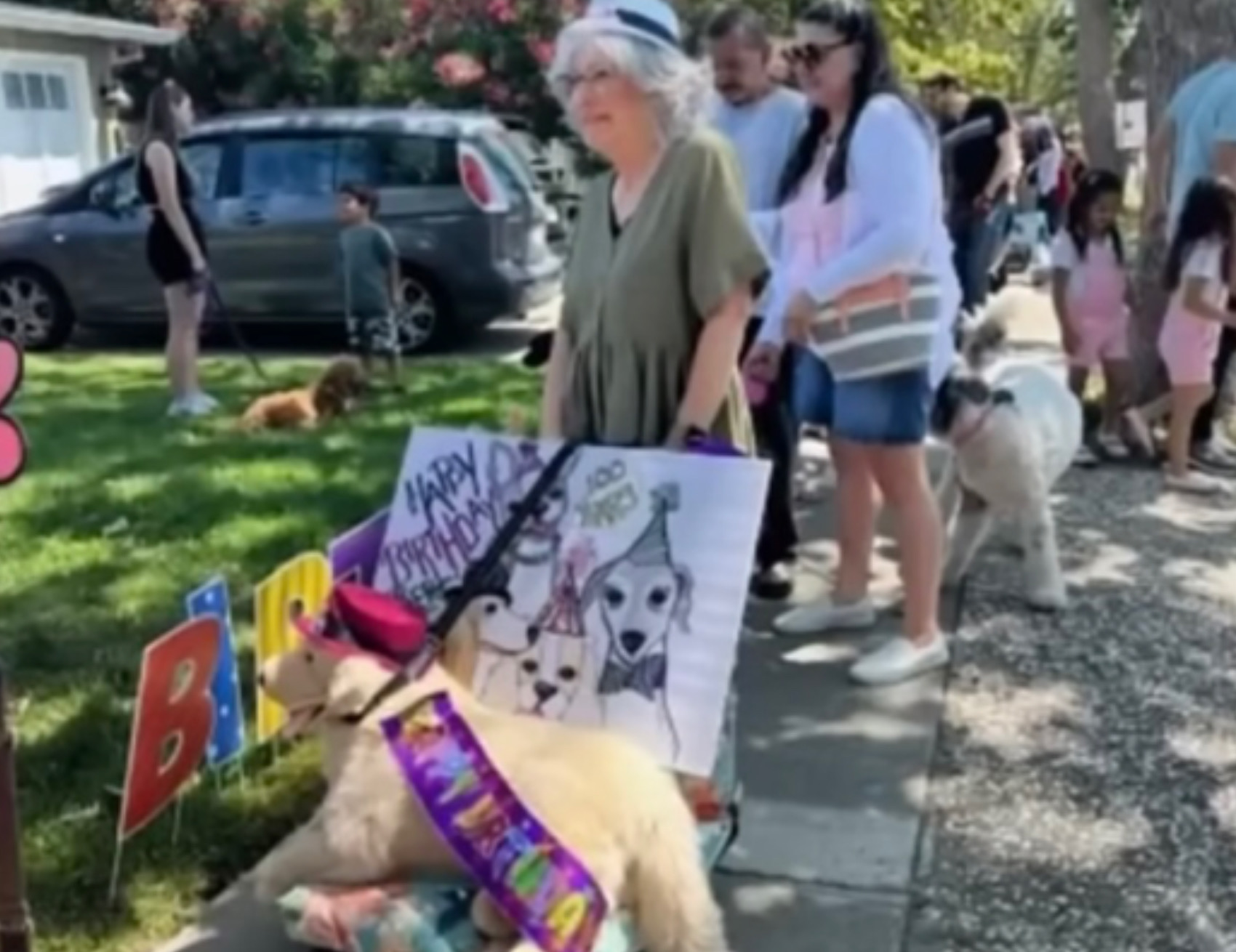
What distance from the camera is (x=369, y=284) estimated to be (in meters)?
9.48

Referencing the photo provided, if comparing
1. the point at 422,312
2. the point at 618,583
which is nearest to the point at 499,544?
the point at 618,583

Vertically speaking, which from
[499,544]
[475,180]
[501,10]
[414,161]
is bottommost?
[499,544]

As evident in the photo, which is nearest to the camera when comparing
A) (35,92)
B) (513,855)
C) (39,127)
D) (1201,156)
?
(513,855)

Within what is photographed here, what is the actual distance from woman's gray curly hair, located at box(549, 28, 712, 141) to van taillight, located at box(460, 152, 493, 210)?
8514 millimetres

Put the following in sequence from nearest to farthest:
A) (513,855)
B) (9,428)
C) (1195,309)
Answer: (9,428) → (513,855) → (1195,309)

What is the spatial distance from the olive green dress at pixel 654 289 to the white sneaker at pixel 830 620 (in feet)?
5.22

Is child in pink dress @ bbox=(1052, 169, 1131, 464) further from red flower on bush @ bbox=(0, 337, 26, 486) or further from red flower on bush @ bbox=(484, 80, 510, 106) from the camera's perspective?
red flower on bush @ bbox=(484, 80, 510, 106)

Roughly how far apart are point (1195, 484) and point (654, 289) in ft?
14.3

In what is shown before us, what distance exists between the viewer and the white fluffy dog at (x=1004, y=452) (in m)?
4.79

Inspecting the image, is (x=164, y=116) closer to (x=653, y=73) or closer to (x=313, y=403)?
(x=313, y=403)

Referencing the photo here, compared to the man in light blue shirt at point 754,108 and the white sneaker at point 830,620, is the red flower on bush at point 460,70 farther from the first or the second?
the white sneaker at point 830,620

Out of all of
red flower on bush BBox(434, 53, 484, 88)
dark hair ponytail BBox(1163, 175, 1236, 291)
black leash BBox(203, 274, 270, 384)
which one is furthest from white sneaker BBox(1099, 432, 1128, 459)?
red flower on bush BBox(434, 53, 484, 88)

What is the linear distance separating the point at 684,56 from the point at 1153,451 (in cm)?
479

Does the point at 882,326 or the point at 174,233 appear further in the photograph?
the point at 174,233
